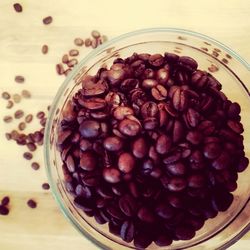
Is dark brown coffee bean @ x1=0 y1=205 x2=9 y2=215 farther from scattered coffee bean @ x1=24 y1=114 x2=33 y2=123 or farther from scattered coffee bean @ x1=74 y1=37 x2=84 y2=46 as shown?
scattered coffee bean @ x1=74 y1=37 x2=84 y2=46

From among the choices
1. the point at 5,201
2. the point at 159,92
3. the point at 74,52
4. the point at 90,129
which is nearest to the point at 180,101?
the point at 159,92

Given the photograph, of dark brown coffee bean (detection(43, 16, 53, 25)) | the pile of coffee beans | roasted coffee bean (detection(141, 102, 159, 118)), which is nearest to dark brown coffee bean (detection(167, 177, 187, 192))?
the pile of coffee beans

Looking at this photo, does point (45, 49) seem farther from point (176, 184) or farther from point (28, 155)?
point (176, 184)

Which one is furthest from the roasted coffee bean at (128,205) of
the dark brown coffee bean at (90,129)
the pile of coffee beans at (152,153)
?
the dark brown coffee bean at (90,129)

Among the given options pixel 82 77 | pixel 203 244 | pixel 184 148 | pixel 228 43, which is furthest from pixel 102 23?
pixel 203 244

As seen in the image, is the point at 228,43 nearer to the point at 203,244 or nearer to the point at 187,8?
the point at 187,8

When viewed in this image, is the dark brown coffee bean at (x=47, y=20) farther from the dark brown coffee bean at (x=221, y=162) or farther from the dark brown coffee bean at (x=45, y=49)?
the dark brown coffee bean at (x=221, y=162)

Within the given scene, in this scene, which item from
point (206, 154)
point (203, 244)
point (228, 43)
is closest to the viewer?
point (206, 154)
